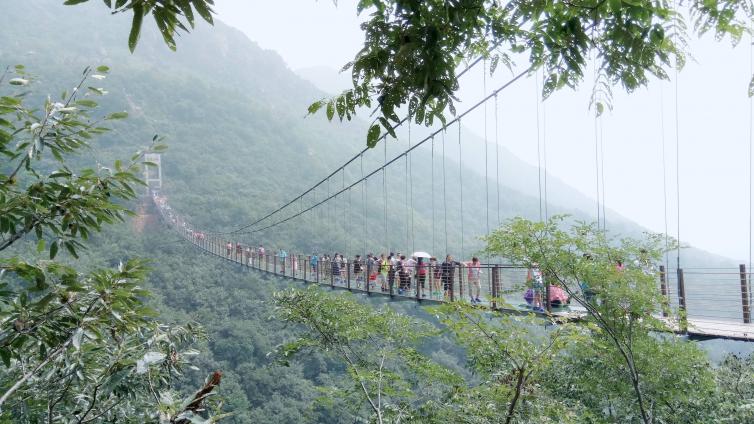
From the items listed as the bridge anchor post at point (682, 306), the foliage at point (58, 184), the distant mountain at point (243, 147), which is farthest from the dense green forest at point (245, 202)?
the foliage at point (58, 184)

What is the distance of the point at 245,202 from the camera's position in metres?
33.2

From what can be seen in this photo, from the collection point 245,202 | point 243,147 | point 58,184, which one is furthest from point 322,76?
point 58,184

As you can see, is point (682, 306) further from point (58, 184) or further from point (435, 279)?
point (58, 184)

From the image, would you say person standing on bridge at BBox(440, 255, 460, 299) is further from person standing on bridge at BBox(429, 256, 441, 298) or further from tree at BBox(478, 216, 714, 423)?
tree at BBox(478, 216, 714, 423)

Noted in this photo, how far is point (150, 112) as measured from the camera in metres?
42.5

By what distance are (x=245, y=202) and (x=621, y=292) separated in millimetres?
31300

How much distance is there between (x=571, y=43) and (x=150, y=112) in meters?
46.3

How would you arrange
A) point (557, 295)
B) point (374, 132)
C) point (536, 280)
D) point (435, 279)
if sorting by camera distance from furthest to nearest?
1. point (435, 279)
2. point (557, 295)
3. point (536, 280)
4. point (374, 132)

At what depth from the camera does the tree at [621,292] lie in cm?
365

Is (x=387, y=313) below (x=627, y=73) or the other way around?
below

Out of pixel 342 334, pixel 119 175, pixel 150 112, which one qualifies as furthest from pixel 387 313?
pixel 150 112

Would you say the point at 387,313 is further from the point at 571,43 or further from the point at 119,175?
the point at 571,43

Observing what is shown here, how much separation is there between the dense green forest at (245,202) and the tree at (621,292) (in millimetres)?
85

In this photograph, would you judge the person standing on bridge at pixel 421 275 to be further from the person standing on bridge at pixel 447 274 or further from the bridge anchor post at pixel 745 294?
the bridge anchor post at pixel 745 294
